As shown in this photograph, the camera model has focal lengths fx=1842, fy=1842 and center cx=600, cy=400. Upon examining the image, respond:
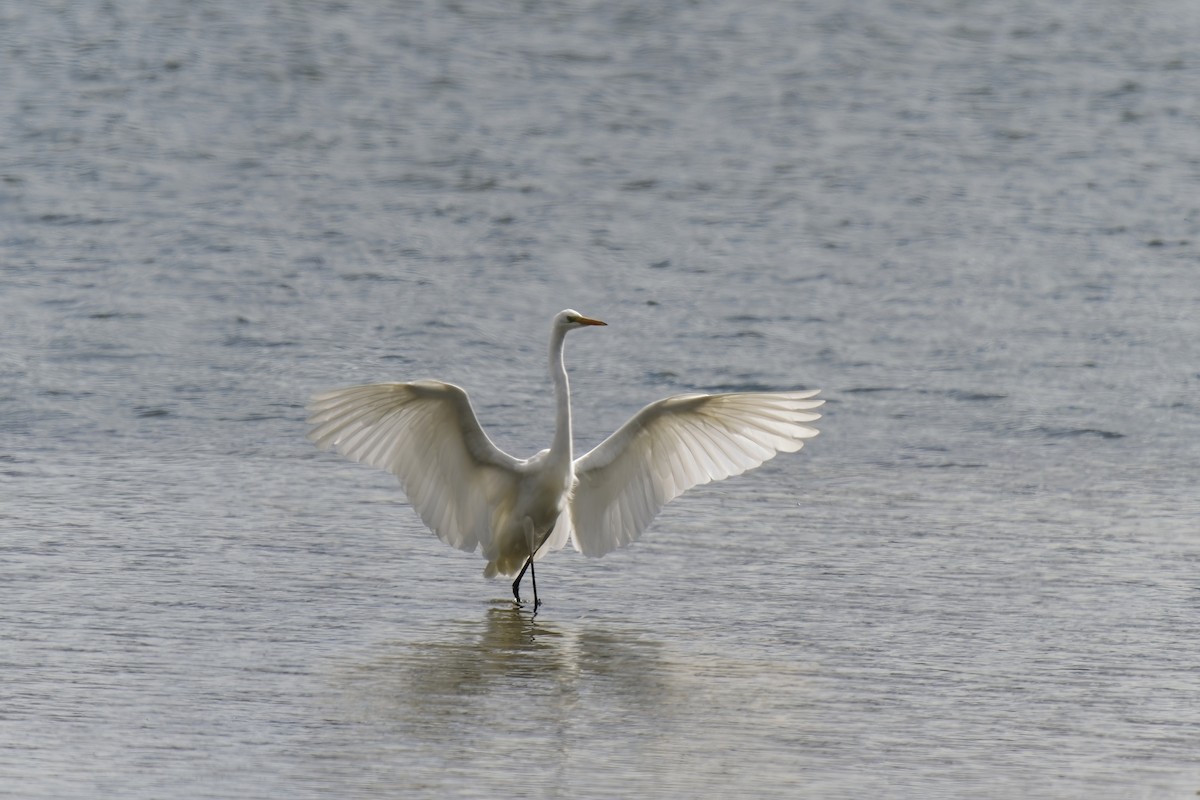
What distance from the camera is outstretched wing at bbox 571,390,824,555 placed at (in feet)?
23.4

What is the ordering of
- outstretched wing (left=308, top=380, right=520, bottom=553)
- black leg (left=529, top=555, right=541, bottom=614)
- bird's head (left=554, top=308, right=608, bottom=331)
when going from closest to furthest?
outstretched wing (left=308, top=380, right=520, bottom=553) < black leg (left=529, top=555, right=541, bottom=614) < bird's head (left=554, top=308, right=608, bottom=331)

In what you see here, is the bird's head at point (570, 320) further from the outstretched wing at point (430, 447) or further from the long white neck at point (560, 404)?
the outstretched wing at point (430, 447)

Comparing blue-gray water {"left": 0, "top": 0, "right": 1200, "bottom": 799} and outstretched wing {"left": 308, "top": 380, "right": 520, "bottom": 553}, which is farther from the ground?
outstretched wing {"left": 308, "top": 380, "right": 520, "bottom": 553}

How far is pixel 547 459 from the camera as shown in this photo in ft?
24.2

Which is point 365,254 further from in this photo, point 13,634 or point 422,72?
point 13,634

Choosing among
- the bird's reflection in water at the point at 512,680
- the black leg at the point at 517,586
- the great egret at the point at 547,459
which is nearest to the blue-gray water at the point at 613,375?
the bird's reflection in water at the point at 512,680

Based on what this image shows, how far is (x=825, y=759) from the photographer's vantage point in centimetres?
557

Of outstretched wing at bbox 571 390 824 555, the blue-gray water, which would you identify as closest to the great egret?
outstretched wing at bbox 571 390 824 555

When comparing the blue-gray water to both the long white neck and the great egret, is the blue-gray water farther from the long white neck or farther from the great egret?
the long white neck

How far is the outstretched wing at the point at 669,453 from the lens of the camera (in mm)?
7145

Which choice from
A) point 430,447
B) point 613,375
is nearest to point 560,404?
point 430,447

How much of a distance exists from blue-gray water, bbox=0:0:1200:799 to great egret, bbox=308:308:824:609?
0.87ft

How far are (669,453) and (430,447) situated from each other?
3.16 feet

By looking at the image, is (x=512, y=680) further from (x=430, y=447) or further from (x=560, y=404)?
(x=560, y=404)
